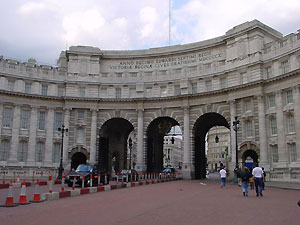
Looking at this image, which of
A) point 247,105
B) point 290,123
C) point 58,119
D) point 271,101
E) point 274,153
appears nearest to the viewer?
point 290,123

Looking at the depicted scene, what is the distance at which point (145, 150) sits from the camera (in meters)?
48.3

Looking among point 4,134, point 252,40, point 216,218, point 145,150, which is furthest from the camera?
point 145,150

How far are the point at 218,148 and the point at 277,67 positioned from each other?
282 feet

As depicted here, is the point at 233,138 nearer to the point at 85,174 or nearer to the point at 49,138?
the point at 85,174

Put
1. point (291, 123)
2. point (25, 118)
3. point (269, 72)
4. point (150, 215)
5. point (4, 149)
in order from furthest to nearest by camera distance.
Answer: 1. point (25, 118)
2. point (4, 149)
3. point (269, 72)
4. point (291, 123)
5. point (150, 215)

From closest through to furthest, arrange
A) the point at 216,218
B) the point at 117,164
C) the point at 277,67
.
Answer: the point at 216,218
the point at 277,67
the point at 117,164

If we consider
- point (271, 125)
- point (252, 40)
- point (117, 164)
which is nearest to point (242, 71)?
point (252, 40)

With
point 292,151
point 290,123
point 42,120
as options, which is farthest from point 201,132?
point 42,120

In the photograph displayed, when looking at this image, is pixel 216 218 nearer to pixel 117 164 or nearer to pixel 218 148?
pixel 117 164

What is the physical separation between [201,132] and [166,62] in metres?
12.1

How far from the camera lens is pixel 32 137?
46438 mm

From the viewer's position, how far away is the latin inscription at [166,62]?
4691 centimetres

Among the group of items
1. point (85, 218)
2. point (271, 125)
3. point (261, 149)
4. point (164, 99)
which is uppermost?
point (164, 99)

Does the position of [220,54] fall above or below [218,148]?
above
